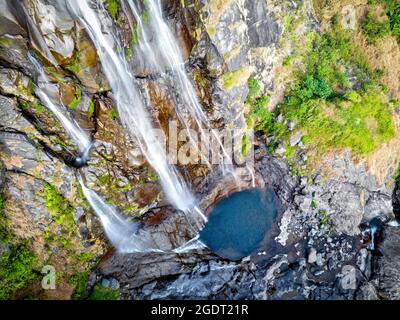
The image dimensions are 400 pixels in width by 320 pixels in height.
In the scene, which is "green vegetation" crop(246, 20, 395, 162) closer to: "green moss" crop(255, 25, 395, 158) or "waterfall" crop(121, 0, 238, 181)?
"green moss" crop(255, 25, 395, 158)

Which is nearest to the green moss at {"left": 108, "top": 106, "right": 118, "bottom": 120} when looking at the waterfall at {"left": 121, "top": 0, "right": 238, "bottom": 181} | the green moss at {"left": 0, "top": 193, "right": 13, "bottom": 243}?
the waterfall at {"left": 121, "top": 0, "right": 238, "bottom": 181}

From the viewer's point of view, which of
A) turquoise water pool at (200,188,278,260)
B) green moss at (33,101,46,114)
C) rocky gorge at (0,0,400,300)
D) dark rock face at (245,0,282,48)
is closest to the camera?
green moss at (33,101,46,114)

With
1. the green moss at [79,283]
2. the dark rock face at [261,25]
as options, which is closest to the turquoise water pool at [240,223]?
the green moss at [79,283]

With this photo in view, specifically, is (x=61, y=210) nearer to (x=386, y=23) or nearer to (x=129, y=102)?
(x=129, y=102)

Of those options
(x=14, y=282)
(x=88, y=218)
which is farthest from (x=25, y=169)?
(x=14, y=282)

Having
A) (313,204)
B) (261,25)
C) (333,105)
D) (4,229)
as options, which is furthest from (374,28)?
(4,229)

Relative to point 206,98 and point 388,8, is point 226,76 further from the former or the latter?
point 388,8
